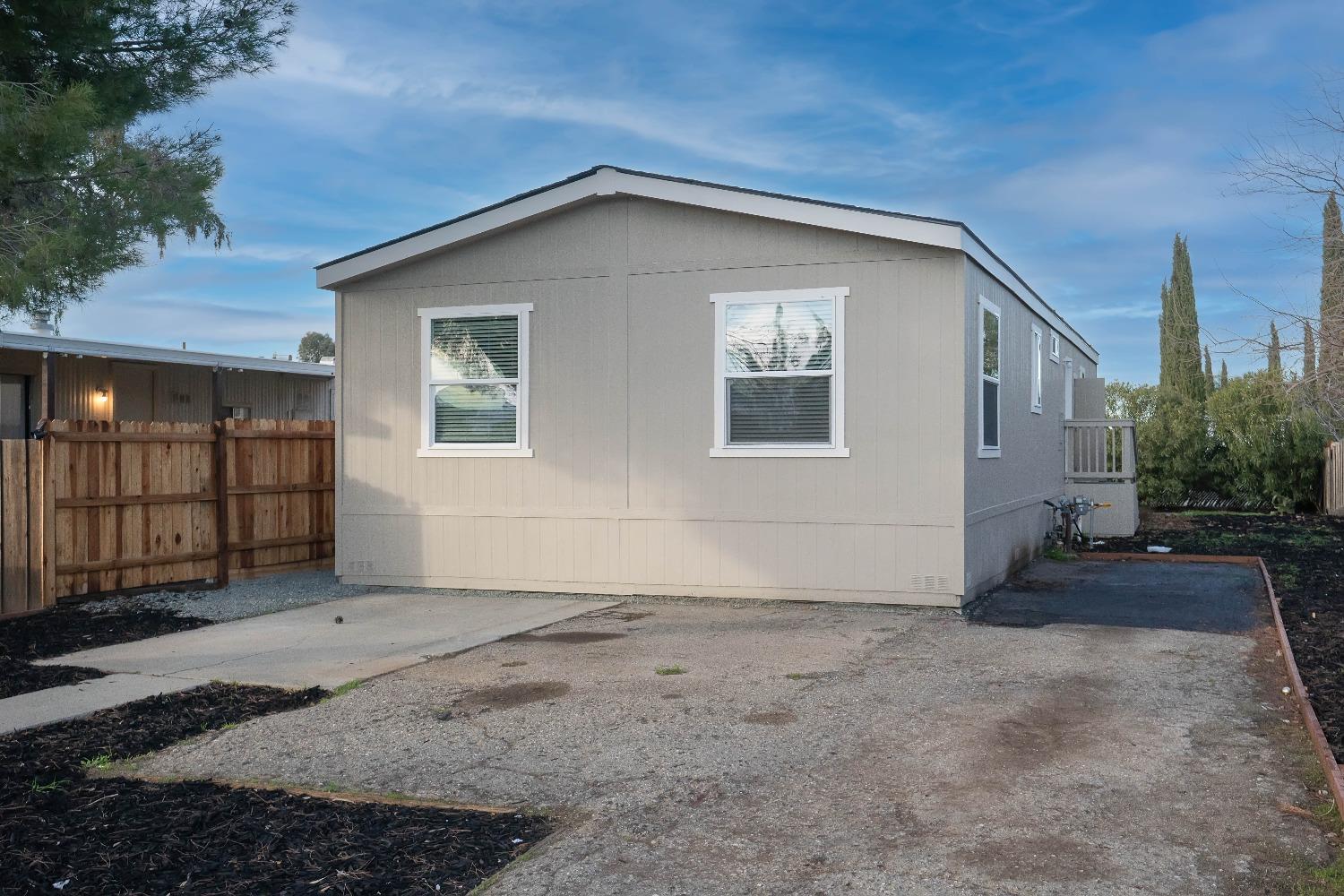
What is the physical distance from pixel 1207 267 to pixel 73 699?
798 cm

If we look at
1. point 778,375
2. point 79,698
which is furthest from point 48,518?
point 778,375

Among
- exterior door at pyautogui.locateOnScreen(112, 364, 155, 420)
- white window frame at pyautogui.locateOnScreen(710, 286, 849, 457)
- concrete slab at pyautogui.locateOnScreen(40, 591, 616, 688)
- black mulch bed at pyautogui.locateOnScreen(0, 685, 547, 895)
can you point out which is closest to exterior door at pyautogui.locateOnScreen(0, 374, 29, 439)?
exterior door at pyautogui.locateOnScreen(112, 364, 155, 420)

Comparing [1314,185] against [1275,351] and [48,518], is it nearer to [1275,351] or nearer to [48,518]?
[1275,351]

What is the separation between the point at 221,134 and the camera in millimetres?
10445

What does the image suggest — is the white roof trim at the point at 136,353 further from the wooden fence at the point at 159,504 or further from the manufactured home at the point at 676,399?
the manufactured home at the point at 676,399

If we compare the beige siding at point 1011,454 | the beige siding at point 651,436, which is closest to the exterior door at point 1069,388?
the beige siding at point 1011,454

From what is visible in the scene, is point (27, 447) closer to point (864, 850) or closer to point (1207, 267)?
point (864, 850)

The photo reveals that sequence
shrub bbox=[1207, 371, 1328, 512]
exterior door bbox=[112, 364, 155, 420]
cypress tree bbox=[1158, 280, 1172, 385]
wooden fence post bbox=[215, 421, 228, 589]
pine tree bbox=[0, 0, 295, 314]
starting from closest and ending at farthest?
pine tree bbox=[0, 0, 295, 314] → wooden fence post bbox=[215, 421, 228, 589] → exterior door bbox=[112, 364, 155, 420] → shrub bbox=[1207, 371, 1328, 512] → cypress tree bbox=[1158, 280, 1172, 385]

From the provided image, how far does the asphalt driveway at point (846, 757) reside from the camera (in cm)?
356

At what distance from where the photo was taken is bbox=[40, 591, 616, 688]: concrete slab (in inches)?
268

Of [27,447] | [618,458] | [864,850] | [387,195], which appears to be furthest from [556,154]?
[864,850]

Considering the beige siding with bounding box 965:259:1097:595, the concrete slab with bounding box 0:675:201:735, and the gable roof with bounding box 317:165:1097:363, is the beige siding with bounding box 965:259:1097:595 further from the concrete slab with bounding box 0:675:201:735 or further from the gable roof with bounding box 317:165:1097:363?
the concrete slab with bounding box 0:675:201:735

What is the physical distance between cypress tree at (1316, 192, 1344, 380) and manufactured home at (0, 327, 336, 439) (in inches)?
445

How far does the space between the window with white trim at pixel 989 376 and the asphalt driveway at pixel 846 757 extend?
265 centimetres
